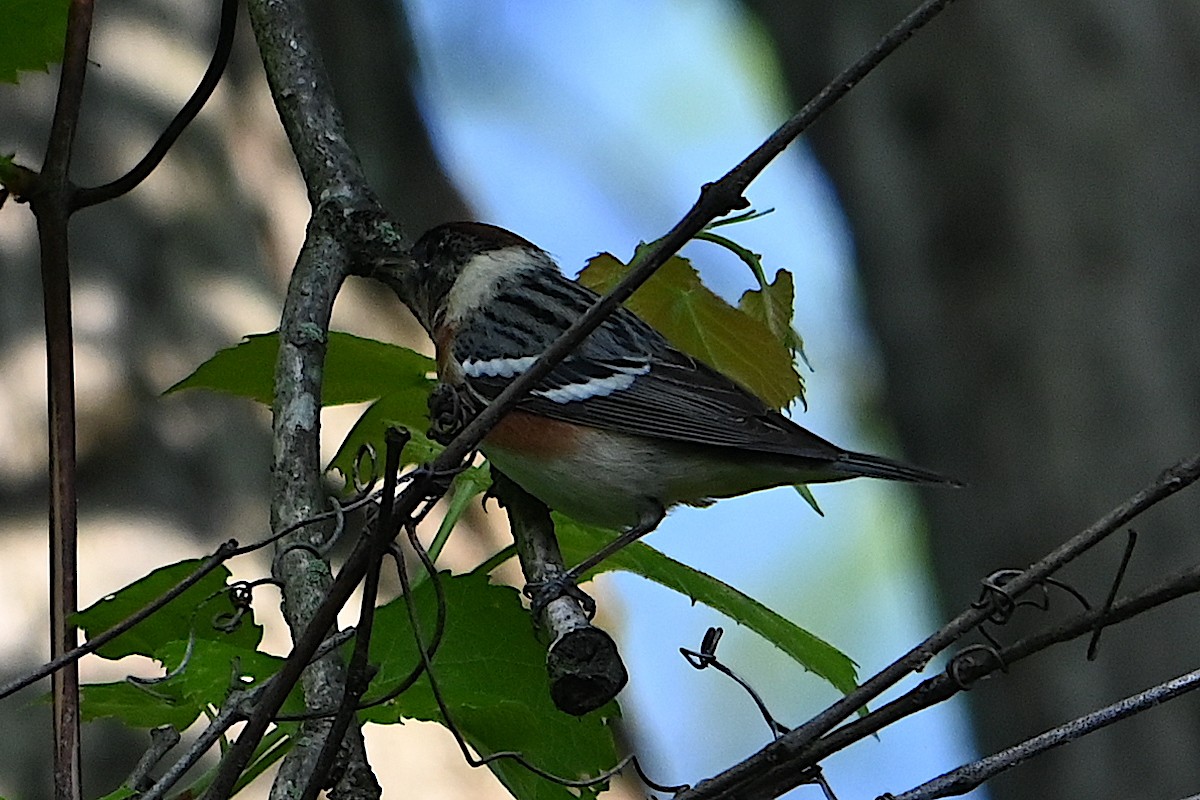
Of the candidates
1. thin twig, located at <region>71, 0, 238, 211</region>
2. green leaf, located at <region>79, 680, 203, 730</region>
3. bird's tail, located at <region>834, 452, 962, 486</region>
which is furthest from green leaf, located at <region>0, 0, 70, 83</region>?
bird's tail, located at <region>834, 452, 962, 486</region>

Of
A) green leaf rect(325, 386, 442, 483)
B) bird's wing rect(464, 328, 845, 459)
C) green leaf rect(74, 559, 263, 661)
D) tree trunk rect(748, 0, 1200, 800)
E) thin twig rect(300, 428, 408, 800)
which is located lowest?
thin twig rect(300, 428, 408, 800)

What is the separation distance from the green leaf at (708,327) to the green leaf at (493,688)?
1.76 ft

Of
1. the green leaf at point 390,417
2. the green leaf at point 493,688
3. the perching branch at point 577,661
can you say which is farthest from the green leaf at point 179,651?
the green leaf at point 390,417

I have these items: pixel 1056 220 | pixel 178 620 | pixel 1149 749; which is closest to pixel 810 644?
pixel 178 620

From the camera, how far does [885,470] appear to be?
2166 mm

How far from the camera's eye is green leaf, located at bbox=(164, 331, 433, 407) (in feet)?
5.53

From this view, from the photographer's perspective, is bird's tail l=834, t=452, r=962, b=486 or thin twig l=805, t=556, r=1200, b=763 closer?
thin twig l=805, t=556, r=1200, b=763

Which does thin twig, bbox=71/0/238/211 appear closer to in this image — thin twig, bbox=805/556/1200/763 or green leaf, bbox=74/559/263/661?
green leaf, bbox=74/559/263/661

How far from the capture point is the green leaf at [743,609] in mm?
1546

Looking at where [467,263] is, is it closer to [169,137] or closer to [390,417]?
[390,417]

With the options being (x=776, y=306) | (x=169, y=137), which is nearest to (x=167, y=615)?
(x=169, y=137)

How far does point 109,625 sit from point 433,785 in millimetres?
2107

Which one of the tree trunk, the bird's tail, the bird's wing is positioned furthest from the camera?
the tree trunk

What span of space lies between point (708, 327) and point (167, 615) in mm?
811
